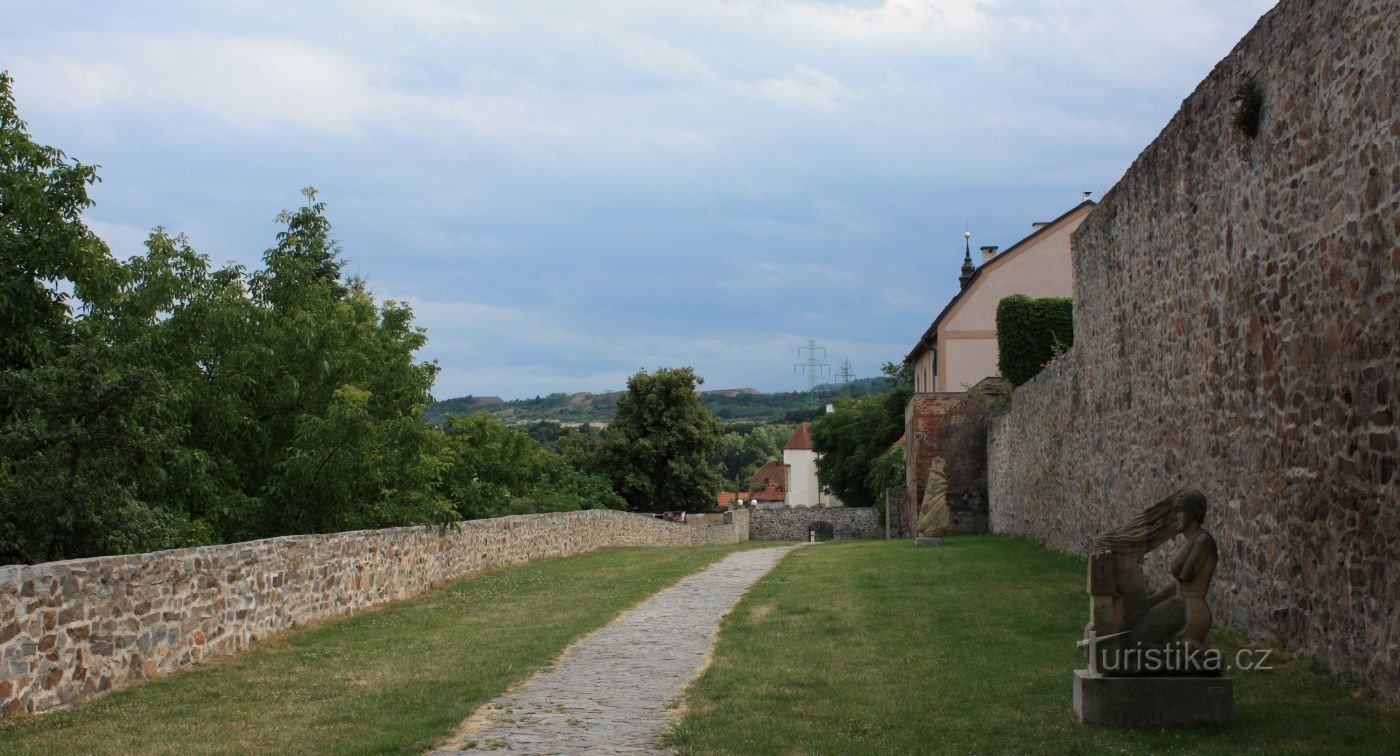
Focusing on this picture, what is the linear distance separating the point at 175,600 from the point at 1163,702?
7.90m

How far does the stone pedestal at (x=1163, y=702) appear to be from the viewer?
703cm

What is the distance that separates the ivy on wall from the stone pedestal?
84.1ft

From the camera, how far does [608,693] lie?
9016 mm

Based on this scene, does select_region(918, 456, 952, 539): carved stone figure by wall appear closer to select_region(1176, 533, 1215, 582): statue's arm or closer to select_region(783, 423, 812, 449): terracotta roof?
select_region(1176, 533, 1215, 582): statue's arm

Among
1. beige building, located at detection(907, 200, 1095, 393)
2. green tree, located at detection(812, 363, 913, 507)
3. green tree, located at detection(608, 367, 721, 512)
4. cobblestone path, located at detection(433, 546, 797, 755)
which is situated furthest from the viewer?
green tree, located at detection(812, 363, 913, 507)

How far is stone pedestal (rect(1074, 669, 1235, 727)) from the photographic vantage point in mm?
7031

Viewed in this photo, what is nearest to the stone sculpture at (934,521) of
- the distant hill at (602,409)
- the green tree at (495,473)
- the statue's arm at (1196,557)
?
the green tree at (495,473)

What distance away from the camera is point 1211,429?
36.9 ft

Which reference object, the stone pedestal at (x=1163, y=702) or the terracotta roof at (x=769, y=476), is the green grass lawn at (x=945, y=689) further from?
the terracotta roof at (x=769, y=476)

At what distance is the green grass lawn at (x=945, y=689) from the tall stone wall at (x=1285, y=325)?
0.68 meters

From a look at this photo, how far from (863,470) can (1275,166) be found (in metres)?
51.0

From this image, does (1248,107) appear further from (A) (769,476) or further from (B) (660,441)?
(A) (769,476)

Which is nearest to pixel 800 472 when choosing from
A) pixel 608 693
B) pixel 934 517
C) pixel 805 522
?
pixel 805 522

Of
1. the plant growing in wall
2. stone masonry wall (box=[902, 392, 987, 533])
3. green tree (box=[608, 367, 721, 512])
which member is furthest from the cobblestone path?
green tree (box=[608, 367, 721, 512])
